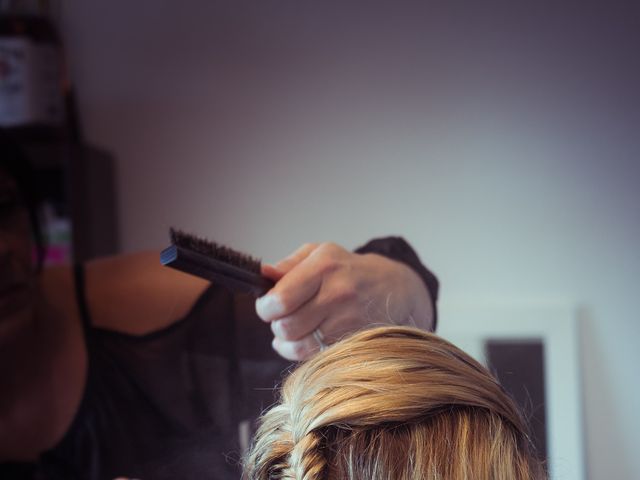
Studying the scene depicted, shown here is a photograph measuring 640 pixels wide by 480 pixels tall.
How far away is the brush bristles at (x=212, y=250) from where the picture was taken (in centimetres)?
43


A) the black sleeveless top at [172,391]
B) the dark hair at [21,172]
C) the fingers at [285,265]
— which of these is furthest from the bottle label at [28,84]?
the fingers at [285,265]

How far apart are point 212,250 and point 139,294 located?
29 cm

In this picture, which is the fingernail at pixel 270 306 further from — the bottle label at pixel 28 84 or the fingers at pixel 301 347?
the bottle label at pixel 28 84

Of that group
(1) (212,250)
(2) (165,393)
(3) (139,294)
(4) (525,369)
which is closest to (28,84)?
(3) (139,294)

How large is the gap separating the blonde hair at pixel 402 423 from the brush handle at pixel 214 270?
0.10 meters

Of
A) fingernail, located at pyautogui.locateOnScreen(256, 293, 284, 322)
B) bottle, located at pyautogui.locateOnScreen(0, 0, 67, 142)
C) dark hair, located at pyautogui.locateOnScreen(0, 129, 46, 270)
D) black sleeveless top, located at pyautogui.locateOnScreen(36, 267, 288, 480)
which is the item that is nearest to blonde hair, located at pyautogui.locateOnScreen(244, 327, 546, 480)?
fingernail, located at pyautogui.locateOnScreen(256, 293, 284, 322)

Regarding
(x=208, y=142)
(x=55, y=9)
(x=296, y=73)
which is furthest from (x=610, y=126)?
(x=55, y=9)

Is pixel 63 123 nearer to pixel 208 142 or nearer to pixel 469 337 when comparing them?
pixel 208 142

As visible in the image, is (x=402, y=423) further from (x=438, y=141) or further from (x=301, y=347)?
(x=438, y=141)

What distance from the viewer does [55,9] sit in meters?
0.93

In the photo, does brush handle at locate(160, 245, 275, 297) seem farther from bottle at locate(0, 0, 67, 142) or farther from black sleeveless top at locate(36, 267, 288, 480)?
bottle at locate(0, 0, 67, 142)

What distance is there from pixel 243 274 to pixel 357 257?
0.39ft

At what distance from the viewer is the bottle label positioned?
3.36 feet

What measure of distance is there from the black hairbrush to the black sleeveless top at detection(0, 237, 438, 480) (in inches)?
3.7
